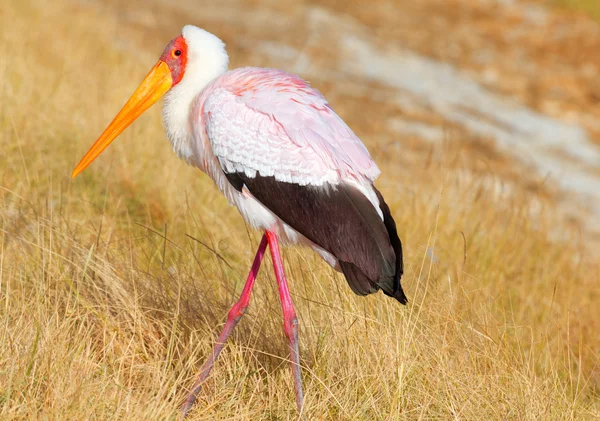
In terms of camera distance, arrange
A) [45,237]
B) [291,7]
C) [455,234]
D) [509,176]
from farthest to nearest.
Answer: [291,7], [509,176], [455,234], [45,237]

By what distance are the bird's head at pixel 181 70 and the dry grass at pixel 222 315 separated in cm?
45

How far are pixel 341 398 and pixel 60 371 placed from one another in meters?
0.94

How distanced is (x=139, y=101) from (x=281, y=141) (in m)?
0.78

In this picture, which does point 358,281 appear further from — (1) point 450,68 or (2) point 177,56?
(1) point 450,68

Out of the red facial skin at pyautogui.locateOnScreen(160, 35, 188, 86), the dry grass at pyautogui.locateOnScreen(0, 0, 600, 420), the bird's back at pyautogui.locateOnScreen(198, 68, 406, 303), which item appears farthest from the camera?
the red facial skin at pyautogui.locateOnScreen(160, 35, 188, 86)

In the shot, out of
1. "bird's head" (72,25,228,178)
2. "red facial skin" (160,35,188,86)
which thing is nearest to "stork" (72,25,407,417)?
"bird's head" (72,25,228,178)

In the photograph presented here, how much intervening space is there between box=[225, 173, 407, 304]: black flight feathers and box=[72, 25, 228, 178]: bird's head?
0.50 m

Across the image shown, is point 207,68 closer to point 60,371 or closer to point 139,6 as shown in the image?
point 60,371

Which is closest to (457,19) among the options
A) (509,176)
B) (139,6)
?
(139,6)

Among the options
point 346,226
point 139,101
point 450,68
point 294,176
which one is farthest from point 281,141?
point 450,68

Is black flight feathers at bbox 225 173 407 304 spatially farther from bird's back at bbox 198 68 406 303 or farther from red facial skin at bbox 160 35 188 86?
red facial skin at bbox 160 35 188 86

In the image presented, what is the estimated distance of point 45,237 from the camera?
3.86 meters

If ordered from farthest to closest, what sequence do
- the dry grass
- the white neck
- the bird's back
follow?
the white neck
the bird's back
the dry grass

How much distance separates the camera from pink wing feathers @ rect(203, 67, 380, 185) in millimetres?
3217
